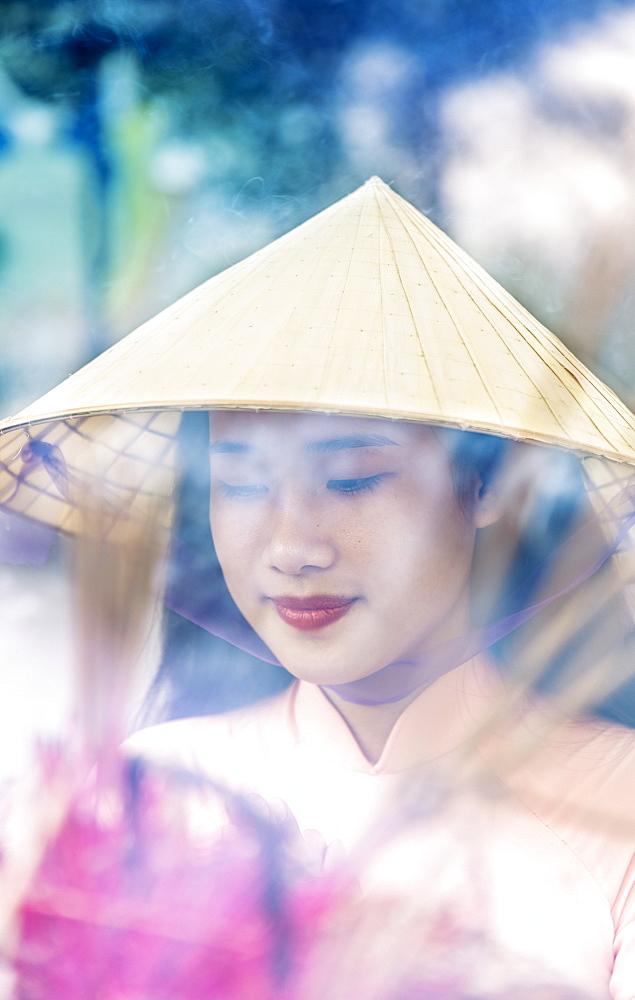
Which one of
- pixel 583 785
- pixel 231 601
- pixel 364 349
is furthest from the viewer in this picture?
pixel 231 601

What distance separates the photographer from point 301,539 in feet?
1.64

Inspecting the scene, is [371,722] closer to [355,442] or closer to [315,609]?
[315,609]

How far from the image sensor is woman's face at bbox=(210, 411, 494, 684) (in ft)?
1.63

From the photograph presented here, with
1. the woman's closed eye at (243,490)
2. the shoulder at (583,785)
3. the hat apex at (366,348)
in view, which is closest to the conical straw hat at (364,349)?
the hat apex at (366,348)

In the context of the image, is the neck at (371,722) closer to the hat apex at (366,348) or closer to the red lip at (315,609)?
the red lip at (315,609)

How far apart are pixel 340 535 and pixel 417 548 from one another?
0.17 feet

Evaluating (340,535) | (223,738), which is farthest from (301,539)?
(223,738)

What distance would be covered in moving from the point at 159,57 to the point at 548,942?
0.67m

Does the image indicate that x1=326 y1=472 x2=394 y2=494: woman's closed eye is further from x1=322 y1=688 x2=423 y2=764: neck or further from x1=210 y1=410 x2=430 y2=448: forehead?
x1=322 y1=688 x2=423 y2=764: neck

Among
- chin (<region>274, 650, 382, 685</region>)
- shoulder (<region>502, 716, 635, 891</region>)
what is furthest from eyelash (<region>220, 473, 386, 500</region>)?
shoulder (<region>502, 716, 635, 891</region>)

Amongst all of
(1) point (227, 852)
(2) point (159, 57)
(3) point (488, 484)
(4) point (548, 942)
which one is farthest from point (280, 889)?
(2) point (159, 57)

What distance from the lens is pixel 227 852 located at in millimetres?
559

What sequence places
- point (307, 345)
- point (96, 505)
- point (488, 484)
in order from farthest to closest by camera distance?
point (96, 505) → point (488, 484) → point (307, 345)

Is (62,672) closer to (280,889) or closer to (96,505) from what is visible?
(96,505)
